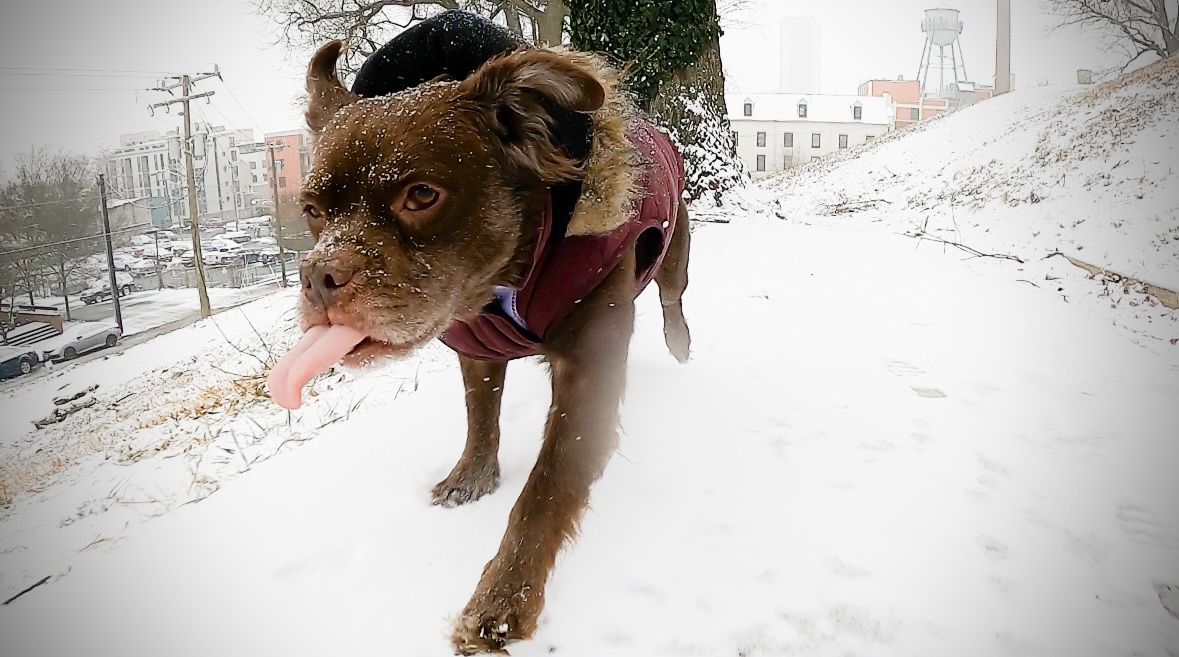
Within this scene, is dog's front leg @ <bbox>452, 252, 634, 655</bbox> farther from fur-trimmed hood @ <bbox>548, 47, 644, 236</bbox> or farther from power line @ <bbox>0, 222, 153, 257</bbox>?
power line @ <bbox>0, 222, 153, 257</bbox>

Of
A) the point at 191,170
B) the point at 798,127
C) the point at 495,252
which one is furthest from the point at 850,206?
the point at 798,127

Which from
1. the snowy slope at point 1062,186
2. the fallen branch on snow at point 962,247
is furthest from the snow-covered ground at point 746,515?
the snowy slope at point 1062,186

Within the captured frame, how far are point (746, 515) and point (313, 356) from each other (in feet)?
4.31

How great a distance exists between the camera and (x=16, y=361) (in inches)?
271

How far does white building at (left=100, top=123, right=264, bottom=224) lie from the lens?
13819 millimetres

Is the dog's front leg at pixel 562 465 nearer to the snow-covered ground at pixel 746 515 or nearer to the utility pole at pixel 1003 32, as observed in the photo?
the snow-covered ground at pixel 746 515

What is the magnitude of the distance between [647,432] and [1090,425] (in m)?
1.78

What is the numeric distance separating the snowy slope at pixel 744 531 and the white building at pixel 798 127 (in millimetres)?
47888

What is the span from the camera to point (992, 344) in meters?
3.38

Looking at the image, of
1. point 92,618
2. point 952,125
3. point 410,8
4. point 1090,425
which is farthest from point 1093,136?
point 410,8

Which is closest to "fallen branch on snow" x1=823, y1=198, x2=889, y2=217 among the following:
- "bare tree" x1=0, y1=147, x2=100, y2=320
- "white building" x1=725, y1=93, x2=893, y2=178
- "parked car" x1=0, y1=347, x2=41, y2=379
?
"bare tree" x1=0, y1=147, x2=100, y2=320

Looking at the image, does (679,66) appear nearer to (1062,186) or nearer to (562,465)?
(1062,186)

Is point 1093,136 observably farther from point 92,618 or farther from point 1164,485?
point 92,618

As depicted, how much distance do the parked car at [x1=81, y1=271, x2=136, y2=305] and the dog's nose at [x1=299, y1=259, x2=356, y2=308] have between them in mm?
9294
